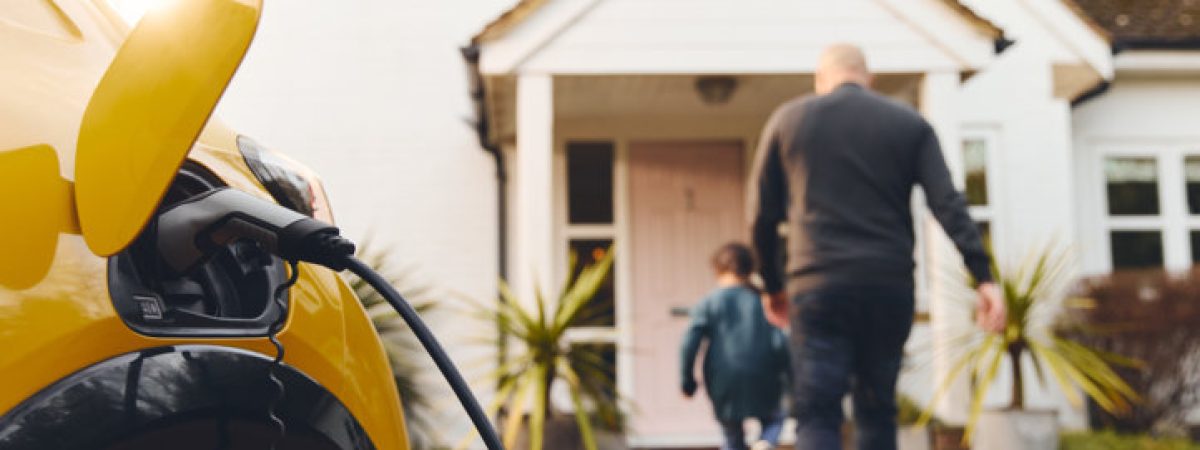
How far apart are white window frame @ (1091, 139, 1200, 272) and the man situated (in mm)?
6701

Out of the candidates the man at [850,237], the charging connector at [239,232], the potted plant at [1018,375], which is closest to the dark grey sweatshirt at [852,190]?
the man at [850,237]

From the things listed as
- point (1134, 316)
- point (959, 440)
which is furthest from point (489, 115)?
point (1134, 316)

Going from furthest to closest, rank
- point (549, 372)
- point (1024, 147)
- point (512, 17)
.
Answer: point (1024, 147), point (512, 17), point (549, 372)

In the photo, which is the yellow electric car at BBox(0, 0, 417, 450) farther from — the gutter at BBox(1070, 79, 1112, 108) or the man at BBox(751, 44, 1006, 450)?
the gutter at BBox(1070, 79, 1112, 108)

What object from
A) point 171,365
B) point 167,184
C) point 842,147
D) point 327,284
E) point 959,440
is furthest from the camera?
point 959,440

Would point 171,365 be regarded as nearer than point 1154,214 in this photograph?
Yes

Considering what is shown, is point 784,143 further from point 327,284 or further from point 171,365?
point 171,365

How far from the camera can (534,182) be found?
7.38 metres

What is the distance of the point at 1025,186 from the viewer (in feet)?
31.7

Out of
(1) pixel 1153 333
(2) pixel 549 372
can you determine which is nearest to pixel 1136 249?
(1) pixel 1153 333

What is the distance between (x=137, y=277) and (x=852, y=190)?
9.13 ft

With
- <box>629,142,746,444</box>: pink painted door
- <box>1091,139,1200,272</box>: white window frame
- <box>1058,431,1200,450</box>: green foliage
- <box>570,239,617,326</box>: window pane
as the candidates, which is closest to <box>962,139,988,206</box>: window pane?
<box>1091,139,1200,272</box>: white window frame

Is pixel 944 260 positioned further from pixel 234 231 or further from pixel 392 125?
pixel 234 231

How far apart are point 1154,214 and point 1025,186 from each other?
1.29m
